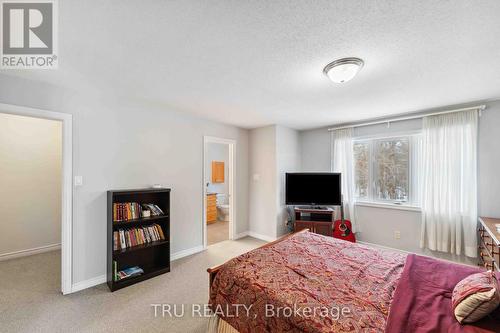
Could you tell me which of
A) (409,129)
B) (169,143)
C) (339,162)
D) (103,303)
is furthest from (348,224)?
(103,303)

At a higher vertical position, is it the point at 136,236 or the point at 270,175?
the point at 270,175

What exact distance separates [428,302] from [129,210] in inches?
121

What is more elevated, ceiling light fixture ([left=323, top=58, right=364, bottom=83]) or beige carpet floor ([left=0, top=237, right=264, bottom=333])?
ceiling light fixture ([left=323, top=58, right=364, bottom=83])

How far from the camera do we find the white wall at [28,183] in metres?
3.28

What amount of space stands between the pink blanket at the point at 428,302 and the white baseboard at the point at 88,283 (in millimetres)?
3075

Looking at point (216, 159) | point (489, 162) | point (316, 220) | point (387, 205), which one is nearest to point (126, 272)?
point (316, 220)

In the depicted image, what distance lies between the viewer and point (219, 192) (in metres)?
6.71

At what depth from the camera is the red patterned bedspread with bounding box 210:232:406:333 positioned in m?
1.18

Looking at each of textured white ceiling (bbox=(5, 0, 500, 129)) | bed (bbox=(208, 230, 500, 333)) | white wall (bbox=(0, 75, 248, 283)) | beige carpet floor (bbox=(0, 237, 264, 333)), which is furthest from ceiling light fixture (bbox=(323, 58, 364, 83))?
beige carpet floor (bbox=(0, 237, 264, 333))

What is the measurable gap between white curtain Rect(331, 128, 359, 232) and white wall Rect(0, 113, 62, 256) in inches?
207

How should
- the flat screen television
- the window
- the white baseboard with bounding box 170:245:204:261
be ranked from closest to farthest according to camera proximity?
the white baseboard with bounding box 170:245:204:261 < the window < the flat screen television

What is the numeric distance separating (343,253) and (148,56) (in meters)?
2.56

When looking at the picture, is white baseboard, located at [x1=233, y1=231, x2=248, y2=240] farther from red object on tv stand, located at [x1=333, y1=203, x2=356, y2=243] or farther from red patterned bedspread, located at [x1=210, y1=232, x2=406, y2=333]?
red patterned bedspread, located at [x1=210, y1=232, x2=406, y2=333]

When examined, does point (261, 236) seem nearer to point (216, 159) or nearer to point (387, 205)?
point (387, 205)
